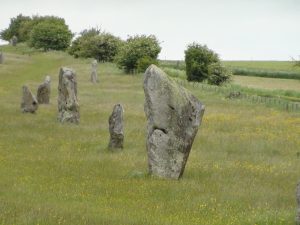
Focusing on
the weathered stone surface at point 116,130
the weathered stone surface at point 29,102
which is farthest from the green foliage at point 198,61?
the weathered stone surface at point 116,130

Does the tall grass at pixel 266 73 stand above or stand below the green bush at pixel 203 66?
below

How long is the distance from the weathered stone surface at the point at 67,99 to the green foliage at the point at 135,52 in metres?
41.0

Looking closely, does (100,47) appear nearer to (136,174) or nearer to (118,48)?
(118,48)

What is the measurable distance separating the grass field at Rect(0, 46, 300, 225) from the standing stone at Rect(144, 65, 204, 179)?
2.15 feet

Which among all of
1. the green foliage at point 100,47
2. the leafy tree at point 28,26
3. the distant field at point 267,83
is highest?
the leafy tree at point 28,26

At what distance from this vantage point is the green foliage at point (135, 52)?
253 ft

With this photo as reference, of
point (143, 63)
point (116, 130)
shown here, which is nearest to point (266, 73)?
point (143, 63)

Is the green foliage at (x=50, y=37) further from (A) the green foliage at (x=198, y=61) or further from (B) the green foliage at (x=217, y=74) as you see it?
(B) the green foliage at (x=217, y=74)

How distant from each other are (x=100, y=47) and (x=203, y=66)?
2692cm

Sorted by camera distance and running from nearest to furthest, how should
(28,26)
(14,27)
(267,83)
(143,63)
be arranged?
(143,63) → (267,83) → (28,26) → (14,27)

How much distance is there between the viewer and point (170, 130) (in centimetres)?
2141

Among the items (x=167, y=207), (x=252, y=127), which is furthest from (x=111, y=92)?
(x=167, y=207)

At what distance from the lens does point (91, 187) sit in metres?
18.9

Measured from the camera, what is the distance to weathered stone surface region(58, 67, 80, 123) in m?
35.2
